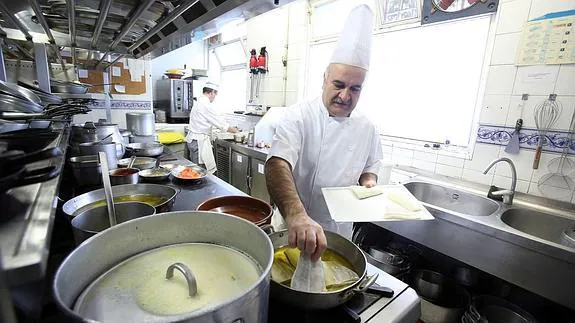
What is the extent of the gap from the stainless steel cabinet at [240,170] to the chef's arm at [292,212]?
8.19 feet

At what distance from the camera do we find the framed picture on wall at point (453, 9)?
2150mm

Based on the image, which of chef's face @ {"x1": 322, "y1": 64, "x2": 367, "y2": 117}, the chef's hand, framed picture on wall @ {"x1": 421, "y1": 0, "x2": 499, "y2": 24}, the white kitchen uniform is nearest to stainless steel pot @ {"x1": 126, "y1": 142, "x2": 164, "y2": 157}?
chef's face @ {"x1": 322, "y1": 64, "x2": 367, "y2": 117}

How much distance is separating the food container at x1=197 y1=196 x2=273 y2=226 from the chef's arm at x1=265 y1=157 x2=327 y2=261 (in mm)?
116

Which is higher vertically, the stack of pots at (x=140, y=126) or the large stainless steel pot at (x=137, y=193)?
the stack of pots at (x=140, y=126)

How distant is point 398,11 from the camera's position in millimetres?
2730

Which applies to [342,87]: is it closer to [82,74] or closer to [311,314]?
[311,314]

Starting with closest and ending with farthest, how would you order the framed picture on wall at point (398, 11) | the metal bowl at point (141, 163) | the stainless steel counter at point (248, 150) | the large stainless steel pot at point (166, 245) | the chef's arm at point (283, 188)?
Answer: the large stainless steel pot at point (166, 245), the chef's arm at point (283, 188), the metal bowl at point (141, 163), the framed picture on wall at point (398, 11), the stainless steel counter at point (248, 150)

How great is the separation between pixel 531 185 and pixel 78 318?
8.91 ft

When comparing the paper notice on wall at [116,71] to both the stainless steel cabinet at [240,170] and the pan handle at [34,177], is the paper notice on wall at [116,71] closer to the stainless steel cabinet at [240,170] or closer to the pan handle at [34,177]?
the stainless steel cabinet at [240,170]

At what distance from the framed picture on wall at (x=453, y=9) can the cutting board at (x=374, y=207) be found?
6.44 feet

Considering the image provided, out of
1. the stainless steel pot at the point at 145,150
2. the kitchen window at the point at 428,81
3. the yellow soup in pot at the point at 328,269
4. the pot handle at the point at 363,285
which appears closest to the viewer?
the pot handle at the point at 363,285

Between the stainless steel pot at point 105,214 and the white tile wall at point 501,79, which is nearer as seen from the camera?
the stainless steel pot at point 105,214

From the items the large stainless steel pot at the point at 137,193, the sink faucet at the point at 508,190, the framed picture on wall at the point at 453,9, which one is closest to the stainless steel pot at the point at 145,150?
the large stainless steel pot at the point at 137,193

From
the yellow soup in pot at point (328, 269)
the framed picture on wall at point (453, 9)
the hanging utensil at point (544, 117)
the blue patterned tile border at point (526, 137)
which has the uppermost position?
the framed picture on wall at point (453, 9)
